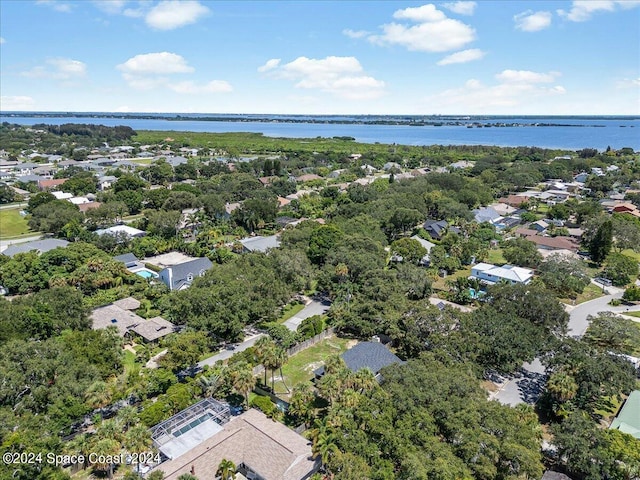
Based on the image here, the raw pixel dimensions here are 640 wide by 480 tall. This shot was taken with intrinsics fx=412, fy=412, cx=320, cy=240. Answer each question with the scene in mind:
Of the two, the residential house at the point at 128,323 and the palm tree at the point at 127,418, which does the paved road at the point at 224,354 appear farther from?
the palm tree at the point at 127,418

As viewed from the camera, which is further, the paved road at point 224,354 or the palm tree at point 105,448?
the paved road at point 224,354

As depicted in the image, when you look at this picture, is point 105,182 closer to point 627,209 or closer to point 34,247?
point 34,247

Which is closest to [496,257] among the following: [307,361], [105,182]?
[307,361]

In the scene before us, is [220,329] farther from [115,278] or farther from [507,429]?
[507,429]

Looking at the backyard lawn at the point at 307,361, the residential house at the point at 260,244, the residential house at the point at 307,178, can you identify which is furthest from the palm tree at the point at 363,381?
the residential house at the point at 307,178

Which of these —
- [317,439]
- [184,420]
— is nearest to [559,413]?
[317,439]

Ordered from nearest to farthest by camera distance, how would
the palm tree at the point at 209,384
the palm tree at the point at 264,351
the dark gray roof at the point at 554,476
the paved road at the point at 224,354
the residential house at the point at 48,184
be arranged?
the dark gray roof at the point at 554,476, the palm tree at the point at 264,351, the palm tree at the point at 209,384, the paved road at the point at 224,354, the residential house at the point at 48,184

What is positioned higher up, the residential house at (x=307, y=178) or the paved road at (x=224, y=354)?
the residential house at (x=307, y=178)
